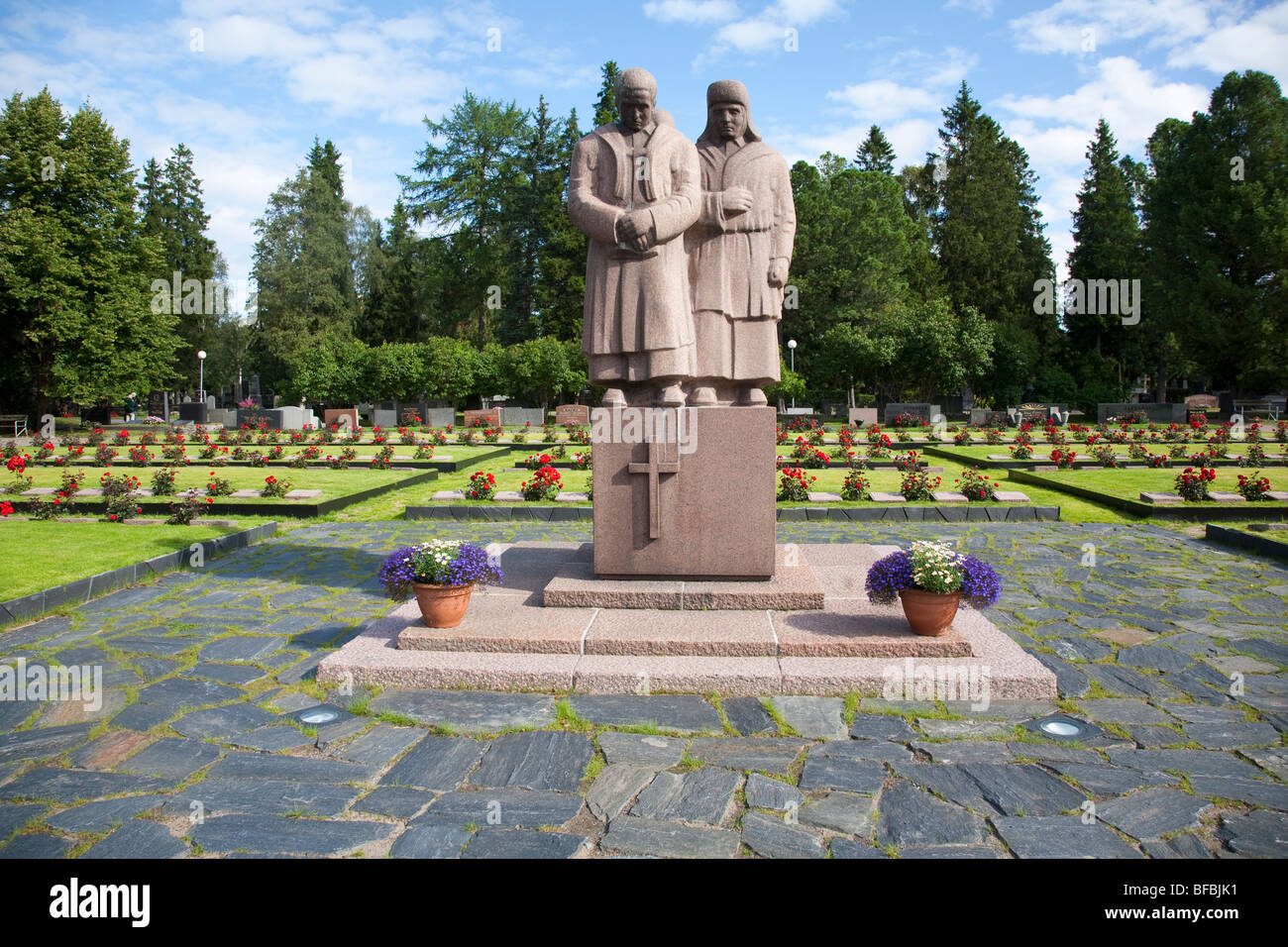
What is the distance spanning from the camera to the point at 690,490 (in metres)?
5.86

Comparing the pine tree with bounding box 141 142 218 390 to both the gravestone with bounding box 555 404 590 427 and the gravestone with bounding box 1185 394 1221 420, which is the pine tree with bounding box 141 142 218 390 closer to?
the gravestone with bounding box 555 404 590 427

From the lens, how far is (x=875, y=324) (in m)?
38.7

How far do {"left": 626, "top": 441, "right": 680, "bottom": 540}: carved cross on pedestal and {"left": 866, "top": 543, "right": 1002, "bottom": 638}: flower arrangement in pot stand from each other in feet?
5.40

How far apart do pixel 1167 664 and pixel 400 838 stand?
4750 mm

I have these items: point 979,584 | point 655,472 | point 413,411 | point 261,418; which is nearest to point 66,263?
point 261,418

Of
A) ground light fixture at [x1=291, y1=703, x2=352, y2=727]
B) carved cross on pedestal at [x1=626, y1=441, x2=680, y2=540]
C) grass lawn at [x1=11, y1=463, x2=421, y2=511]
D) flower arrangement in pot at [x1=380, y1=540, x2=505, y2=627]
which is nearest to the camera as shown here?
ground light fixture at [x1=291, y1=703, x2=352, y2=727]

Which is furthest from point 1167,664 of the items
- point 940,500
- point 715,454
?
point 940,500

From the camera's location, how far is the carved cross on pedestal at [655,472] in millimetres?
5781

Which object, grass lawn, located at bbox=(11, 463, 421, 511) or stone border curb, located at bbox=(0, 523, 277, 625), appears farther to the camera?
grass lawn, located at bbox=(11, 463, 421, 511)

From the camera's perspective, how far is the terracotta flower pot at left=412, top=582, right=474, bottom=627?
505cm

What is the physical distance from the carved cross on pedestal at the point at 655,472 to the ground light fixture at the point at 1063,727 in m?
2.76

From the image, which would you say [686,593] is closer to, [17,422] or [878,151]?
[17,422]

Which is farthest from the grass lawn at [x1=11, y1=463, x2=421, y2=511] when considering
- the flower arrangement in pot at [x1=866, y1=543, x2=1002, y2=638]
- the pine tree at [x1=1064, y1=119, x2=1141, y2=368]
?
the pine tree at [x1=1064, y1=119, x2=1141, y2=368]

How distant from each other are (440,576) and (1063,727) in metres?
3.72
